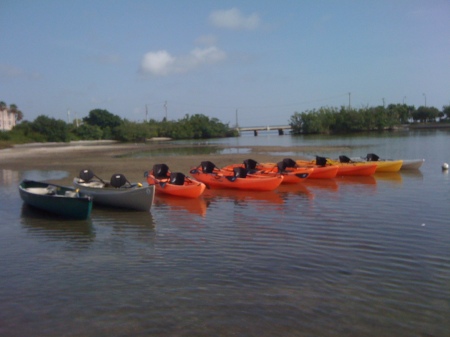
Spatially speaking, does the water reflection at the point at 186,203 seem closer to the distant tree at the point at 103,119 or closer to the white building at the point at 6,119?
the white building at the point at 6,119

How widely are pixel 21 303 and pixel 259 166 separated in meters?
14.2

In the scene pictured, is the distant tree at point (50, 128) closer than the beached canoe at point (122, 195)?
No

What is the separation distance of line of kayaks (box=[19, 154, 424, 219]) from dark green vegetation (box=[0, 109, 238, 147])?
1618 inches

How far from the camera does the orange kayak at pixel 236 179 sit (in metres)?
16.2

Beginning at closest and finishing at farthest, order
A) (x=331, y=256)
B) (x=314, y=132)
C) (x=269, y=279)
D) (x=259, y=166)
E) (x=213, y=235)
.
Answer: (x=269, y=279) < (x=331, y=256) < (x=213, y=235) < (x=259, y=166) < (x=314, y=132)

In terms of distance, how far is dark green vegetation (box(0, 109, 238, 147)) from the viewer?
67.8 meters

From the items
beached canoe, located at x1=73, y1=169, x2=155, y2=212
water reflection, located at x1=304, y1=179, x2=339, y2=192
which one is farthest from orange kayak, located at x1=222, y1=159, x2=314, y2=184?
beached canoe, located at x1=73, y1=169, x2=155, y2=212

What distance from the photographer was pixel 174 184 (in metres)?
15.4

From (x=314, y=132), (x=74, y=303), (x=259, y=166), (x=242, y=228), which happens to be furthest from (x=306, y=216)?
(x=314, y=132)

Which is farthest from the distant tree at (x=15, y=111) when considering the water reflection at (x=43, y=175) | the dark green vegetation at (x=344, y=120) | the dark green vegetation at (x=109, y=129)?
the water reflection at (x=43, y=175)

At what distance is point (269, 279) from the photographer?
23.4 ft

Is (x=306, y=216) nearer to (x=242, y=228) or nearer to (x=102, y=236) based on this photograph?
(x=242, y=228)

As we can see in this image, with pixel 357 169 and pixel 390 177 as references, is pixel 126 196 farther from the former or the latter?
pixel 390 177

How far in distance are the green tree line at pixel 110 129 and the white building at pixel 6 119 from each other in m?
10.7
